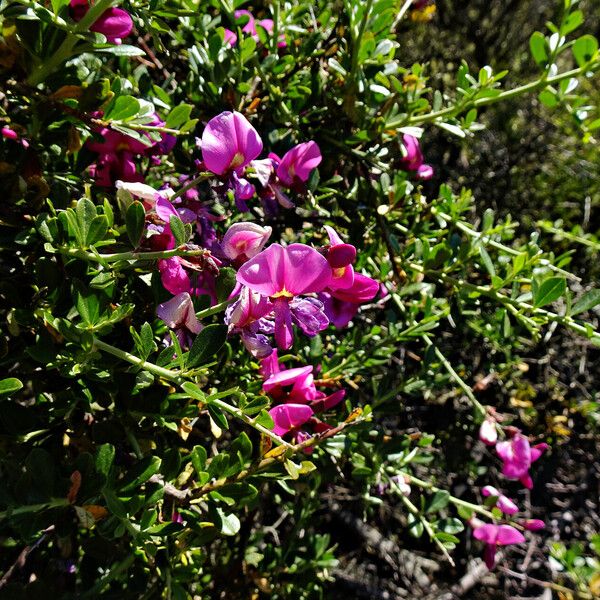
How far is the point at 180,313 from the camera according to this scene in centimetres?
68

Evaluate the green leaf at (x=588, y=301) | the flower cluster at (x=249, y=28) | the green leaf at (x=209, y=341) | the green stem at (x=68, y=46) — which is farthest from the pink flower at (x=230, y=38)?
the green leaf at (x=588, y=301)

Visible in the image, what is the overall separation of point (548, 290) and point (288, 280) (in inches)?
18.5

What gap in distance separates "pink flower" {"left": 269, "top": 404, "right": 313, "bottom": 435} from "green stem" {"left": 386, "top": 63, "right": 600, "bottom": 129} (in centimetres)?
54

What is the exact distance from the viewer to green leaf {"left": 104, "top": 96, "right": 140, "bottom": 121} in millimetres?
787

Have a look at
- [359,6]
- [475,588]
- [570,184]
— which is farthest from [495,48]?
[475,588]

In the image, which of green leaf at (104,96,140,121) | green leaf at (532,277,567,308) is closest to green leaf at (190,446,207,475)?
green leaf at (104,96,140,121)

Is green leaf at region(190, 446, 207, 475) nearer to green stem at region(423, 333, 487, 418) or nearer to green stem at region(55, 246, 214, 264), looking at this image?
green stem at region(55, 246, 214, 264)

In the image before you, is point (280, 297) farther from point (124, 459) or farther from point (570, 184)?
point (570, 184)

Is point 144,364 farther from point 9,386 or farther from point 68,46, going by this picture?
point 68,46

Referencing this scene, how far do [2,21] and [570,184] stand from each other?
224 cm

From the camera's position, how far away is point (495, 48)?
2.90 meters

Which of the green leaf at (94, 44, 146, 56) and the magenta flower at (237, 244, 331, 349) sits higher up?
the green leaf at (94, 44, 146, 56)

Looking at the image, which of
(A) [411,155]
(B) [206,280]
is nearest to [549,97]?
(A) [411,155]

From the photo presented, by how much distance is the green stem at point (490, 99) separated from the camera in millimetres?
885
